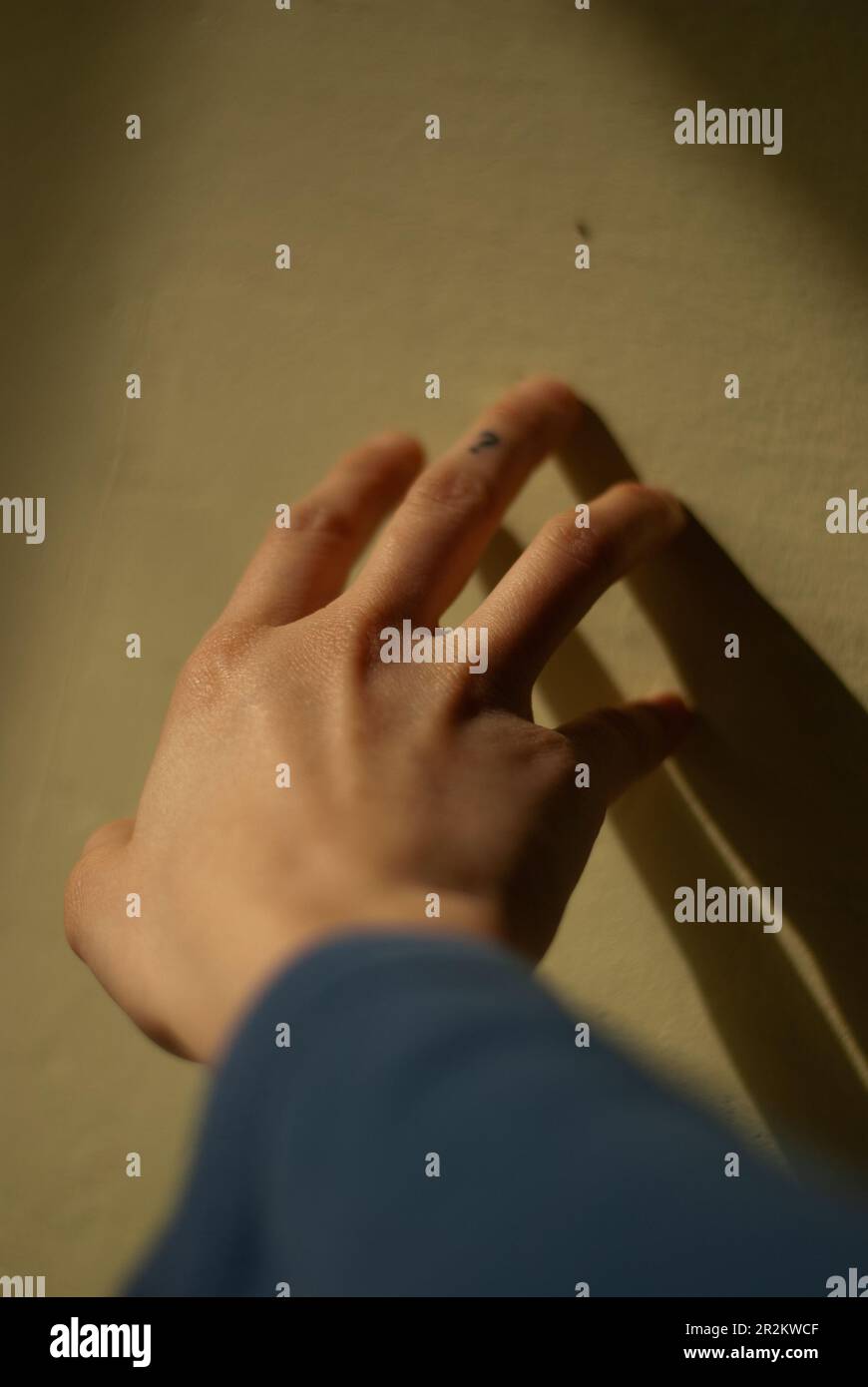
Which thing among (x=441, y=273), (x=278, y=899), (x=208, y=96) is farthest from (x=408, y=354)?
(x=278, y=899)

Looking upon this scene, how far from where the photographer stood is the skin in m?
0.31

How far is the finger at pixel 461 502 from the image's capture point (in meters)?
0.38

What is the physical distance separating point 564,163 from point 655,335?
74 mm

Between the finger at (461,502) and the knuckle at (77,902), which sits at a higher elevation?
the finger at (461,502)

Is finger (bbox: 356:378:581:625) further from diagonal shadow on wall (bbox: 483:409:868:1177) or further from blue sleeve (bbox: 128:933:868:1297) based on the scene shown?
blue sleeve (bbox: 128:933:868:1297)

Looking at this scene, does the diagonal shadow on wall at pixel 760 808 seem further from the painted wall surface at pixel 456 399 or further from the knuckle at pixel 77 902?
the knuckle at pixel 77 902

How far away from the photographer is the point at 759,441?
16.1 inches

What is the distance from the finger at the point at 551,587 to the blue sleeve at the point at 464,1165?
0.46 feet

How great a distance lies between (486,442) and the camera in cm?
40

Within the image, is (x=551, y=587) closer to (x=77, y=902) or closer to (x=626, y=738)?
(x=626, y=738)

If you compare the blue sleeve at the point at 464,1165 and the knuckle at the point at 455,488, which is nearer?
the blue sleeve at the point at 464,1165

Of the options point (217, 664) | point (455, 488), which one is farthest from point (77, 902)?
point (455, 488)

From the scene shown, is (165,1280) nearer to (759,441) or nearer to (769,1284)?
(769,1284)

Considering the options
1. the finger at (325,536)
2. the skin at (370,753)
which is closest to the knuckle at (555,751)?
the skin at (370,753)
